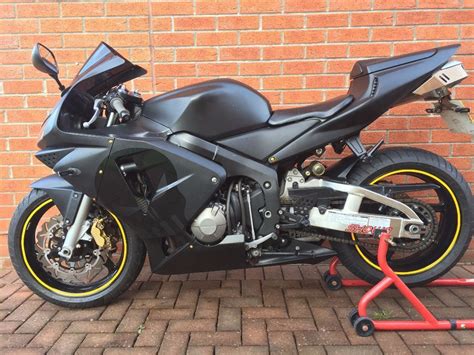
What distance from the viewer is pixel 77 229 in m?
2.54

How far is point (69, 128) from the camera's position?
2.36 m

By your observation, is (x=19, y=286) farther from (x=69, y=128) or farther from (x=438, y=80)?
(x=438, y=80)

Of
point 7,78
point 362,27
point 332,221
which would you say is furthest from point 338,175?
point 7,78

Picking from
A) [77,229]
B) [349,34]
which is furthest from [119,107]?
[349,34]

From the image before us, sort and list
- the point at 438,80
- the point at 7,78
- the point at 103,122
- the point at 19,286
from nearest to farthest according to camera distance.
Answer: the point at 438,80 < the point at 103,122 < the point at 19,286 < the point at 7,78

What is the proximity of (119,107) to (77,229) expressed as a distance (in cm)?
85

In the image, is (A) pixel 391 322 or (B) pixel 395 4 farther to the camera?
(B) pixel 395 4

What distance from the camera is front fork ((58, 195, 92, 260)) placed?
2527mm

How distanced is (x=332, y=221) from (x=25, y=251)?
194 centimetres

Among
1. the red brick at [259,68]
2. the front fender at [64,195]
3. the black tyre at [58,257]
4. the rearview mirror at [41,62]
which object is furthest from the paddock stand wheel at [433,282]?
the rearview mirror at [41,62]

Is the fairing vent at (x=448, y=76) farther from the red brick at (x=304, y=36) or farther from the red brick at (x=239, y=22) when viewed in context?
the red brick at (x=239, y=22)

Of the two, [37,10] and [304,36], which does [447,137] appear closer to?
[304,36]

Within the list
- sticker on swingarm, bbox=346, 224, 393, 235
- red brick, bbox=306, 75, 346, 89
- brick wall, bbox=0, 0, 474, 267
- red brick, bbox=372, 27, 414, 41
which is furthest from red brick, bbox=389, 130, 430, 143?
sticker on swingarm, bbox=346, 224, 393, 235

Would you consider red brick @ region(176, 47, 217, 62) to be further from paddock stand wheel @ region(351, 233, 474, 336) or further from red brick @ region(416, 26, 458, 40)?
paddock stand wheel @ region(351, 233, 474, 336)
